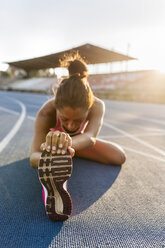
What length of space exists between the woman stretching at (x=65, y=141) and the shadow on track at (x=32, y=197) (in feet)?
0.45

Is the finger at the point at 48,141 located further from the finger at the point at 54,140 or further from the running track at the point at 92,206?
the running track at the point at 92,206

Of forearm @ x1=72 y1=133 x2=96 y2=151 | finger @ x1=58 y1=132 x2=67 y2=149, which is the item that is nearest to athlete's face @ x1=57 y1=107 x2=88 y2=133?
forearm @ x1=72 y1=133 x2=96 y2=151

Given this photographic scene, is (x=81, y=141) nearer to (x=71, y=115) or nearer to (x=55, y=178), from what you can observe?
(x=71, y=115)

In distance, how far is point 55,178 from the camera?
1621 millimetres

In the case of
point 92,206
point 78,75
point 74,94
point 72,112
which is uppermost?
point 78,75

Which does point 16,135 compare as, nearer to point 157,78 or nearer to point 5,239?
point 5,239

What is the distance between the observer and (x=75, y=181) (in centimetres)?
252

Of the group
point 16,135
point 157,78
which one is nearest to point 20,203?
point 16,135

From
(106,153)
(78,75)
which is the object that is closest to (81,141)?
(78,75)

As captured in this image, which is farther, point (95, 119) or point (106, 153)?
point (106, 153)

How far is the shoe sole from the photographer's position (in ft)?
5.29

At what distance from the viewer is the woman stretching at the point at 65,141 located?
162 cm

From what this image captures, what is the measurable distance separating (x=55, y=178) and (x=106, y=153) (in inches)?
61.0

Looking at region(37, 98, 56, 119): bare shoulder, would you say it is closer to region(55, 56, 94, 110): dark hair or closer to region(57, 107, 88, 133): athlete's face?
region(57, 107, 88, 133): athlete's face
